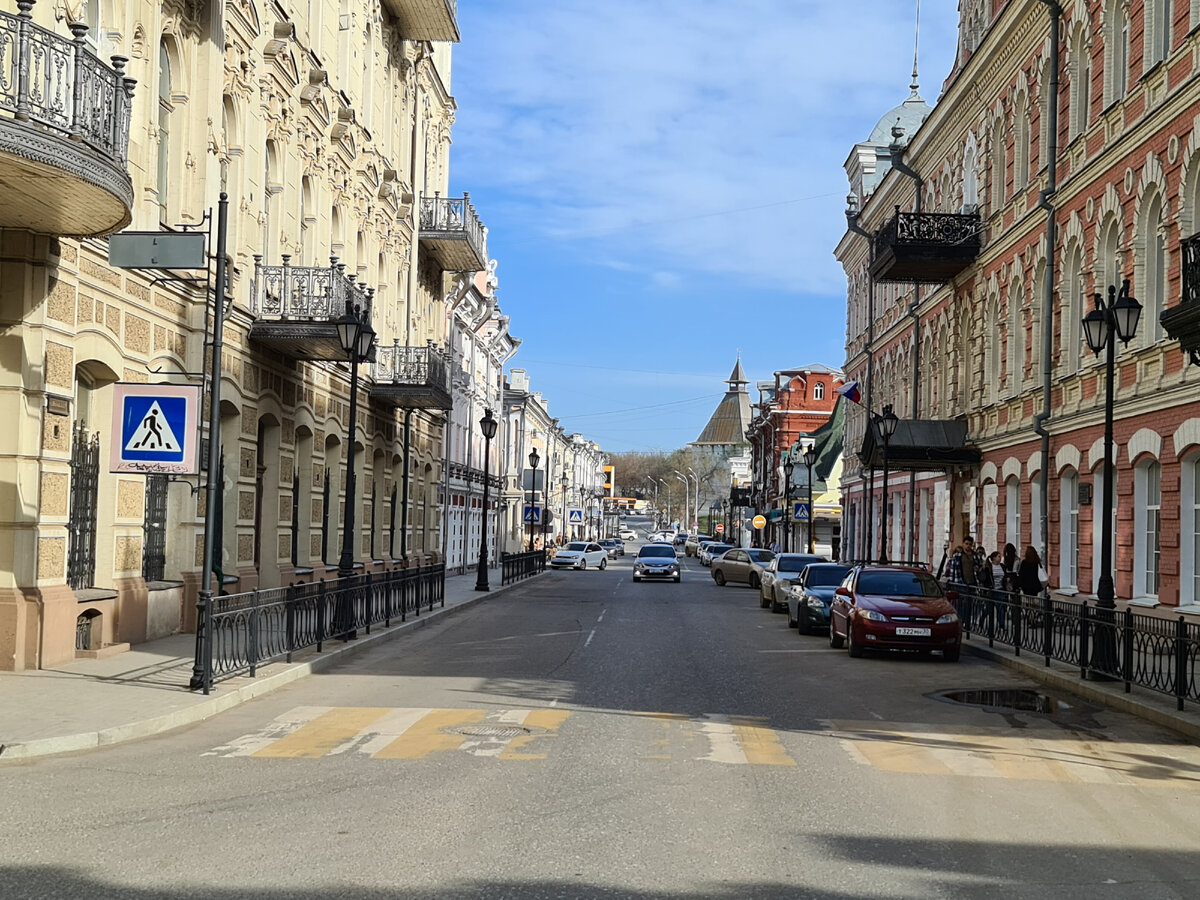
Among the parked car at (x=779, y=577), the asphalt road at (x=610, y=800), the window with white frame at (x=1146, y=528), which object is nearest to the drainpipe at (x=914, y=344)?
the parked car at (x=779, y=577)

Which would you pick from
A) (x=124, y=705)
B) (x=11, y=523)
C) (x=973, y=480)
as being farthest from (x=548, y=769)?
(x=973, y=480)

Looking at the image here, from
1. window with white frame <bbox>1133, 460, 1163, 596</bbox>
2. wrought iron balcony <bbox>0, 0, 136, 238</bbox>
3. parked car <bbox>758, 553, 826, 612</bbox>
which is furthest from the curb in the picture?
parked car <bbox>758, 553, 826, 612</bbox>

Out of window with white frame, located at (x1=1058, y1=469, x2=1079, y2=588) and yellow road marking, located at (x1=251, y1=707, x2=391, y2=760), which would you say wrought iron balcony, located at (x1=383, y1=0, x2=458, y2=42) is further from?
yellow road marking, located at (x1=251, y1=707, x2=391, y2=760)

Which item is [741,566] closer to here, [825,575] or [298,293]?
[825,575]

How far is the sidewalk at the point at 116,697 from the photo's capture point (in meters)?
10.4

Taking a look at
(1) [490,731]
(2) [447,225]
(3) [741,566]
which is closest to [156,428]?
(1) [490,731]

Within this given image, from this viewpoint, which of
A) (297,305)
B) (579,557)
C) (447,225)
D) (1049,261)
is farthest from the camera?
(579,557)

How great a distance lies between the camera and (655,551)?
52.2 metres

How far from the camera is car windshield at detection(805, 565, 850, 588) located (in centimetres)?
2572

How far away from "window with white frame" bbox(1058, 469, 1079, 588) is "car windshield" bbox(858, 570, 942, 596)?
609 centimetres

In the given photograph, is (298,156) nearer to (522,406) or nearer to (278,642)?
Result: (278,642)

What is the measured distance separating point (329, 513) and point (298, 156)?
8.11m

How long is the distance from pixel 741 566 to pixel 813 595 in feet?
79.2

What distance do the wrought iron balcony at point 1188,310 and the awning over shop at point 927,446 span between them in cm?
1762
